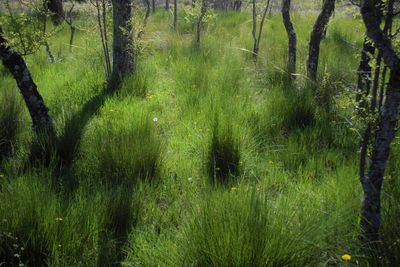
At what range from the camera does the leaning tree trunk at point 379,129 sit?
1985mm

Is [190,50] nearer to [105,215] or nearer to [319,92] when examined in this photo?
[319,92]

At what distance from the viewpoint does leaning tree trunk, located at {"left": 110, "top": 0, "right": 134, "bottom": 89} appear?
19.6 ft

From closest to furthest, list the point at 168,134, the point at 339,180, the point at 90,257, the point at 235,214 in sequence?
the point at 235,214, the point at 90,257, the point at 339,180, the point at 168,134

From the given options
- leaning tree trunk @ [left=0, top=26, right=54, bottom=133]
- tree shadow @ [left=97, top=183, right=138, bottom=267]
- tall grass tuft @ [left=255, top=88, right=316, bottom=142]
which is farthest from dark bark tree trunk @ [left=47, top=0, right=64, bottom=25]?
tree shadow @ [left=97, top=183, right=138, bottom=267]

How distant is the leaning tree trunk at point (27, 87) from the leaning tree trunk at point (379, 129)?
2.88m

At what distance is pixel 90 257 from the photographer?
2.39 meters

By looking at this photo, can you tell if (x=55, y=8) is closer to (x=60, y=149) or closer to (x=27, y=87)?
(x=27, y=87)

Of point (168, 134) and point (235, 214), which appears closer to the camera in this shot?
point (235, 214)

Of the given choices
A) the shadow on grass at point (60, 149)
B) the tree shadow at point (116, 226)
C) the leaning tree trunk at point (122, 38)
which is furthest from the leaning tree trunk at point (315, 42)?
the tree shadow at point (116, 226)

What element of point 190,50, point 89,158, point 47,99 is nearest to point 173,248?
point 89,158

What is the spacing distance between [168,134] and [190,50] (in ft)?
13.3

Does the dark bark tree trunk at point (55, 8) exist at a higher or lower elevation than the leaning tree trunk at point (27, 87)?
higher

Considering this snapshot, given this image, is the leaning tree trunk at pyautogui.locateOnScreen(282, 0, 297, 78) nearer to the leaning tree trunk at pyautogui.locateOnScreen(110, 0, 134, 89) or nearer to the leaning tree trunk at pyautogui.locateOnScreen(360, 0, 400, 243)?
the leaning tree trunk at pyautogui.locateOnScreen(110, 0, 134, 89)

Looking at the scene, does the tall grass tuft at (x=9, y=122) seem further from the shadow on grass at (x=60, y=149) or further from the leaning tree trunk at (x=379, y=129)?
the leaning tree trunk at (x=379, y=129)
